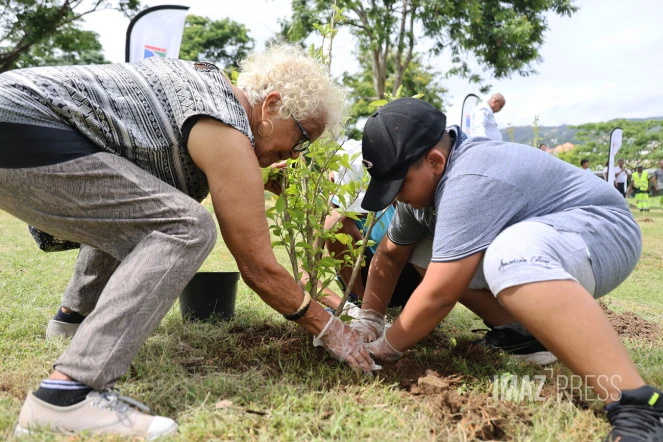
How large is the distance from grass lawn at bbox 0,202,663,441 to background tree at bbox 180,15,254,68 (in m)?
33.0

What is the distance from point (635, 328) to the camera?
2.93m

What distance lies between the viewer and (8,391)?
182 centimetres

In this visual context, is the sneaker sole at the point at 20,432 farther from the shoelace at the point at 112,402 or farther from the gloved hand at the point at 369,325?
the gloved hand at the point at 369,325

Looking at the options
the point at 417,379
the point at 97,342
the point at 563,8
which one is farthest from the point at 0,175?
the point at 563,8

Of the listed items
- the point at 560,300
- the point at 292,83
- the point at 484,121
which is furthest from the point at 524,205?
the point at 484,121

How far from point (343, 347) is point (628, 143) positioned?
5117 centimetres

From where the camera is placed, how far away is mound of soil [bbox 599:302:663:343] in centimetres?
281

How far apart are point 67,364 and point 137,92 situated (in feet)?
2.95

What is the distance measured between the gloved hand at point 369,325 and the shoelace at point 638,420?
1.09 metres

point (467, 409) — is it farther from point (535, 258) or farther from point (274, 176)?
point (274, 176)

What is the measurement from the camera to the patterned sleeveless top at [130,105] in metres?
1.65

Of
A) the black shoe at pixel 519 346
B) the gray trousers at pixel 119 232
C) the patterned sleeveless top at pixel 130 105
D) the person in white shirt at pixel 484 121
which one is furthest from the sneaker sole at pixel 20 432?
the person in white shirt at pixel 484 121

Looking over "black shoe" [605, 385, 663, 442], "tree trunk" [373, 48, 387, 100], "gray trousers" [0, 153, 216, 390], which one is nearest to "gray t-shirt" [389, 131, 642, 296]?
"black shoe" [605, 385, 663, 442]

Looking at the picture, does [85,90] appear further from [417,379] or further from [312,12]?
[312,12]
